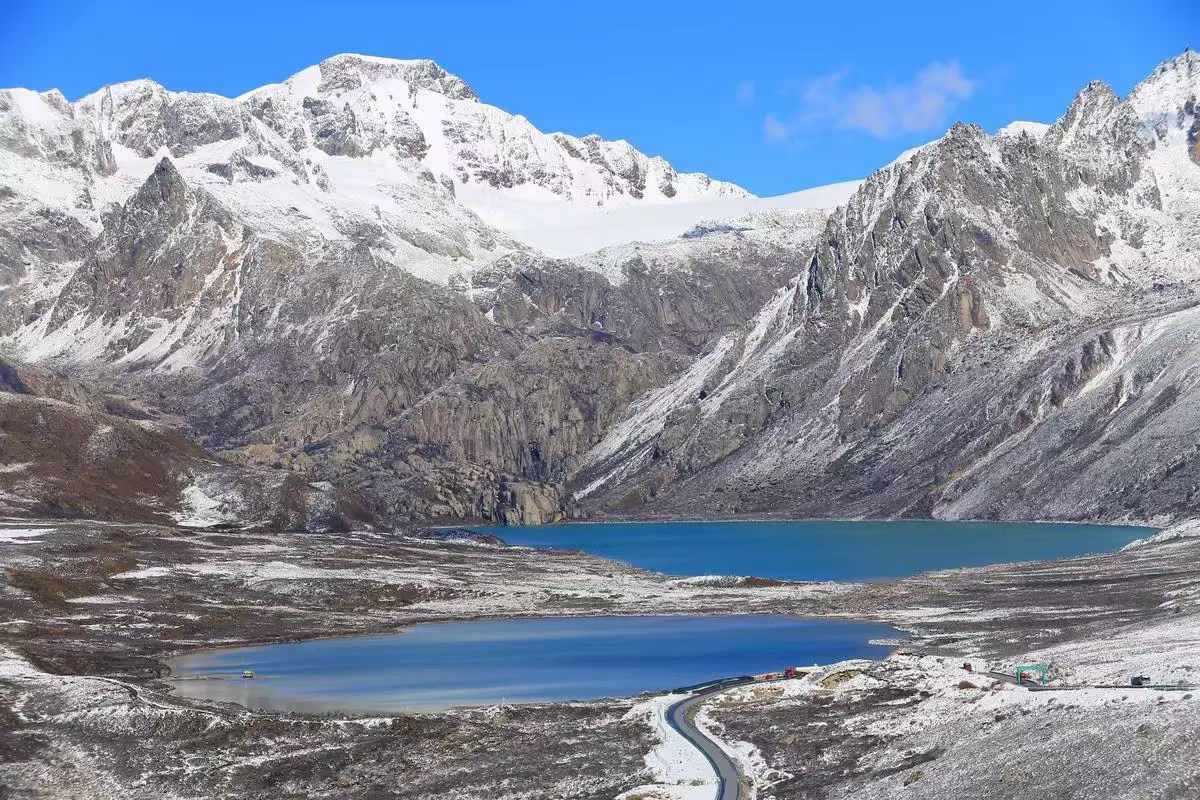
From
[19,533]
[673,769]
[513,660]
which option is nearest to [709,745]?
[673,769]

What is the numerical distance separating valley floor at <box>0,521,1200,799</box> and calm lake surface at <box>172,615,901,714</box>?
4088mm

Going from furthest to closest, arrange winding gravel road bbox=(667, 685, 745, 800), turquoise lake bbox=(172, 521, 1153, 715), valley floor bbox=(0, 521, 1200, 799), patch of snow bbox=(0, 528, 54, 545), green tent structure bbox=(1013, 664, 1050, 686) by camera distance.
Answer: patch of snow bbox=(0, 528, 54, 545), turquoise lake bbox=(172, 521, 1153, 715), green tent structure bbox=(1013, 664, 1050, 686), winding gravel road bbox=(667, 685, 745, 800), valley floor bbox=(0, 521, 1200, 799)

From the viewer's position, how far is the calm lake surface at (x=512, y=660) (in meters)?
83.7

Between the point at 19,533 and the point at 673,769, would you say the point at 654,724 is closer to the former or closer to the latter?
the point at 673,769

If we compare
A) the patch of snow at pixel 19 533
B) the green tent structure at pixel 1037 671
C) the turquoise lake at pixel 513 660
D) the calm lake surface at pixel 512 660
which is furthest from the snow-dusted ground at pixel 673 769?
the patch of snow at pixel 19 533

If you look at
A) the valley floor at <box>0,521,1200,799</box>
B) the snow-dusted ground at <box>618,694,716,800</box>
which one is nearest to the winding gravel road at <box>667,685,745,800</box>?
the snow-dusted ground at <box>618,694,716,800</box>

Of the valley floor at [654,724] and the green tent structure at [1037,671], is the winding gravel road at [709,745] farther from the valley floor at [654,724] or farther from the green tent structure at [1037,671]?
the green tent structure at [1037,671]

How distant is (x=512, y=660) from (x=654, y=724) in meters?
30.4

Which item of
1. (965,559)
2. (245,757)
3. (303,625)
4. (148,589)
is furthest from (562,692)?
(965,559)

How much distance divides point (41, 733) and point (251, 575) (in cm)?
7970

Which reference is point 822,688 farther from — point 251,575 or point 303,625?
point 251,575

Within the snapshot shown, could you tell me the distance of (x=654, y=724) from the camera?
69.2 metres

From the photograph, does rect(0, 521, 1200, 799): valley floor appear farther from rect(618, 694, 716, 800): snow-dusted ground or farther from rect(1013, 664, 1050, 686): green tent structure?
rect(1013, 664, 1050, 686): green tent structure

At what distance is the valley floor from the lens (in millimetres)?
54188
